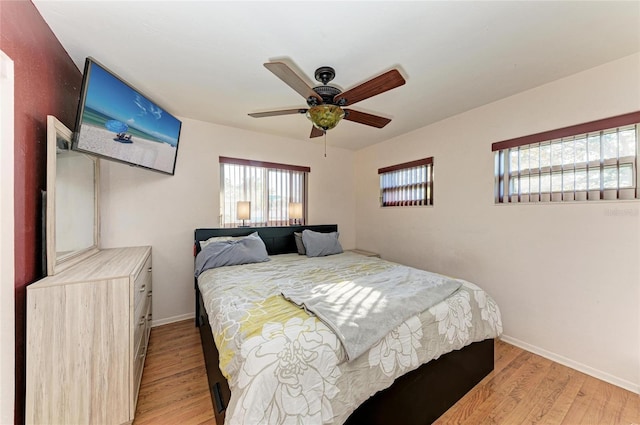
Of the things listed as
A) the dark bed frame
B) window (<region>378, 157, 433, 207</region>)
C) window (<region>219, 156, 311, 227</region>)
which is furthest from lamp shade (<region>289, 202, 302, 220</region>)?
the dark bed frame

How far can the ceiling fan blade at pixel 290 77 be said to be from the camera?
141 centimetres

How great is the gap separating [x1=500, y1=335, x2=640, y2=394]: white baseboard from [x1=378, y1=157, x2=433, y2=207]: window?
5.90 feet

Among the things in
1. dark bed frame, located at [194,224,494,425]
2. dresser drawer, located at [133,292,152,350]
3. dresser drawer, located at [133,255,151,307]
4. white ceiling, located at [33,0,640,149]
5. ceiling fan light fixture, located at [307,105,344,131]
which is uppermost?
white ceiling, located at [33,0,640,149]

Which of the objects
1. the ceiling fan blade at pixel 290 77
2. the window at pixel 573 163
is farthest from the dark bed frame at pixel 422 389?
the ceiling fan blade at pixel 290 77

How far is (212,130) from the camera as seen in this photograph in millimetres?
3281

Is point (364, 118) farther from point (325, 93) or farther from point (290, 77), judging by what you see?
point (290, 77)

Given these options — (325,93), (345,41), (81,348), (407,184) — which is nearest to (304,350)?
(81,348)

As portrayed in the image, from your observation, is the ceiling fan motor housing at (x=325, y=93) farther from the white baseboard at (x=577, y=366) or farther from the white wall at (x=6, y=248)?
the white baseboard at (x=577, y=366)

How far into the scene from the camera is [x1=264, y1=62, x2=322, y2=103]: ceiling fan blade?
1408 mm

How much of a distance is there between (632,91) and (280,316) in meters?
3.15

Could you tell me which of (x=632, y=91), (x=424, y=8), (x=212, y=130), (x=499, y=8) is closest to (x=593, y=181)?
(x=632, y=91)

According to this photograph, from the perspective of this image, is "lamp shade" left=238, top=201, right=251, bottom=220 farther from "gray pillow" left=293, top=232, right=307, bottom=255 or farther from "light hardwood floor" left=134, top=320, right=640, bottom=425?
"light hardwood floor" left=134, top=320, right=640, bottom=425

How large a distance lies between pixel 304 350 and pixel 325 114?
158cm

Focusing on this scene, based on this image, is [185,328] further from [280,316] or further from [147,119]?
[147,119]
